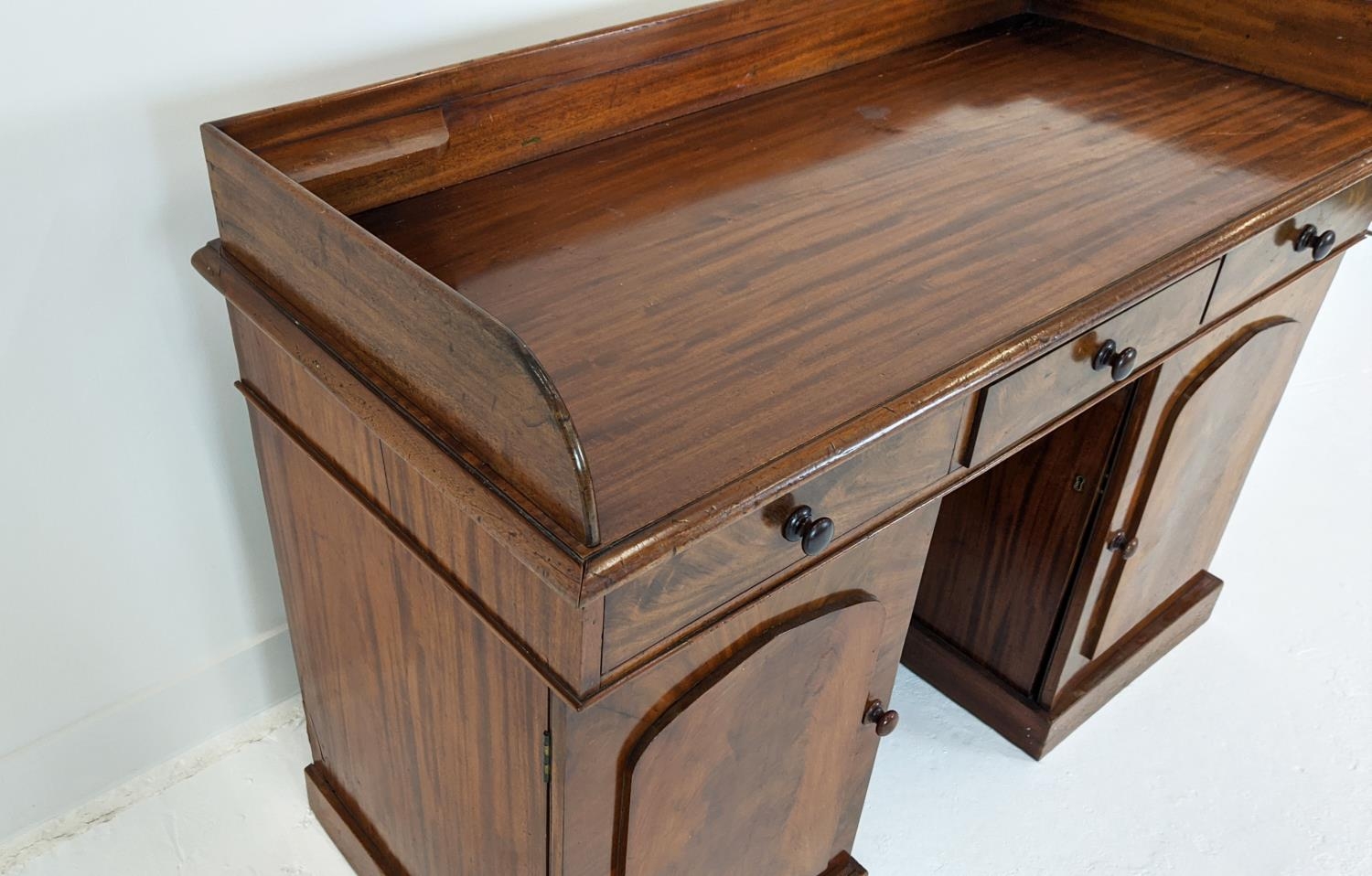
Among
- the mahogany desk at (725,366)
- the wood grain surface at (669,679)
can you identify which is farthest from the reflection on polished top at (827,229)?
the wood grain surface at (669,679)

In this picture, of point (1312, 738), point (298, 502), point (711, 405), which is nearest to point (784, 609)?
point (711, 405)

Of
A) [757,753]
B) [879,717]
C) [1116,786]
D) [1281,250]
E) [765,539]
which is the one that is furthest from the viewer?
[1116,786]

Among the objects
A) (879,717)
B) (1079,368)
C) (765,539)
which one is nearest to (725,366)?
(765,539)

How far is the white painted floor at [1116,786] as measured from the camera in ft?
4.74

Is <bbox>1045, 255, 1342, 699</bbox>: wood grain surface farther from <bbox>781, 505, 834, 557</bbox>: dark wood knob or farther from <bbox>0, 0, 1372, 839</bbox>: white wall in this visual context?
<bbox>0, 0, 1372, 839</bbox>: white wall

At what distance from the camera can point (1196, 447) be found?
4.86ft

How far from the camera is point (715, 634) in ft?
3.10

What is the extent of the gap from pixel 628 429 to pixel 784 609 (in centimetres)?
24

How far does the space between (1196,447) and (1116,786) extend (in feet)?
1.53

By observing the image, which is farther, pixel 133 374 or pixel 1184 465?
pixel 1184 465

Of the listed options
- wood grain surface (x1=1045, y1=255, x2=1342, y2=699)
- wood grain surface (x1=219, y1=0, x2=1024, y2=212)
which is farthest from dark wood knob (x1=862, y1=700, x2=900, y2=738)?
wood grain surface (x1=219, y1=0, x2=1024, y2=212)

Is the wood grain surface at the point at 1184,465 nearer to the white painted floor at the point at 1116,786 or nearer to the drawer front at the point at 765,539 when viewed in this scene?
the white painted floor at the point at 1116,786

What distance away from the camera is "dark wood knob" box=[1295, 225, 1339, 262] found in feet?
4.36

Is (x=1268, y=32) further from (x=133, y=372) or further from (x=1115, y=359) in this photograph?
(x=133, y=372)
